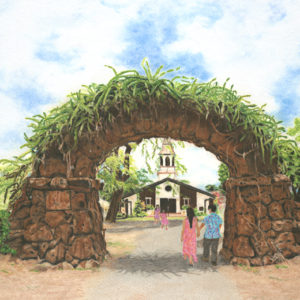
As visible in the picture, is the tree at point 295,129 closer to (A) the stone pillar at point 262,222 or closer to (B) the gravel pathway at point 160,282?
(A) the stone pillar at point 262,222

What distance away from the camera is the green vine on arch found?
224 inches

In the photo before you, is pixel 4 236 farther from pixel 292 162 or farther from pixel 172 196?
pixel 172 196

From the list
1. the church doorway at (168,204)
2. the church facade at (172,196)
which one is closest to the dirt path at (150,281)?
the church facade at (172,196)

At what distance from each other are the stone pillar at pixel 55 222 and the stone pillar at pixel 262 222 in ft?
9.27

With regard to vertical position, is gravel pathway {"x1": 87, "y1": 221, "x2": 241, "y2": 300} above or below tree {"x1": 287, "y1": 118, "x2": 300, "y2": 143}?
below

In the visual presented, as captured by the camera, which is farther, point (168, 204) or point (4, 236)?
point (168, 204)

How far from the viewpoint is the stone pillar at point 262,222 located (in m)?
5.98

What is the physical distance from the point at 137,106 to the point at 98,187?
185 cm

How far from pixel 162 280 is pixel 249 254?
190 cm

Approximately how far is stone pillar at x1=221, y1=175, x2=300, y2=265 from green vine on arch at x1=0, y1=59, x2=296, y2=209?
0.68m

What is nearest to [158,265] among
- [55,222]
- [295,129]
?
[55,222]

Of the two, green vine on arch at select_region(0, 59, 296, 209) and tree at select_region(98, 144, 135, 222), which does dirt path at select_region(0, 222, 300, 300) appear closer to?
green vine on arch at select_region(0, 59, 296, 209)

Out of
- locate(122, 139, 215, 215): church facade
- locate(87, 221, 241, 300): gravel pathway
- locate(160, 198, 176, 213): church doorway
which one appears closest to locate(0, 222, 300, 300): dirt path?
locate(87, 221, 241, 300): gravel pathway

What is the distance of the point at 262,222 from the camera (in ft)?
19.8
